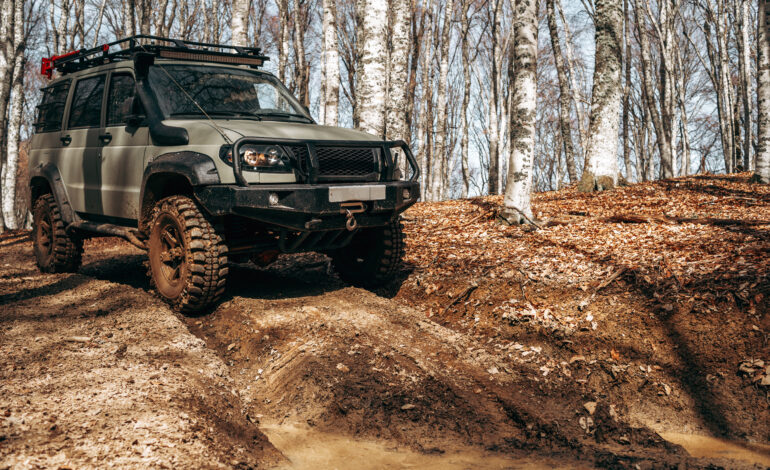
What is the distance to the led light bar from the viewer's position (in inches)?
238

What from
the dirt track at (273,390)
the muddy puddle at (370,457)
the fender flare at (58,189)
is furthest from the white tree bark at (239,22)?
the muddy puddle at (370,457)

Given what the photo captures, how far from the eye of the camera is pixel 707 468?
318 cm

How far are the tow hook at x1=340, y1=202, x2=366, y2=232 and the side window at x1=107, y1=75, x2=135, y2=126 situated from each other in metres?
2.61

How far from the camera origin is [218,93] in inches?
236

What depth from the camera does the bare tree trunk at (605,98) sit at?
11.8 m

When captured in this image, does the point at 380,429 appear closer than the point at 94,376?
Yes

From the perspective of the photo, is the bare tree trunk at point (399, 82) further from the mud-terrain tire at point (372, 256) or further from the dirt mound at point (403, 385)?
the dirt mound at point (403, 385)

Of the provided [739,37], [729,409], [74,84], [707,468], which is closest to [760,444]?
[729,409]

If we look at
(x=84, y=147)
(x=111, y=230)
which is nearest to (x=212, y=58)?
(x=84, y=147)

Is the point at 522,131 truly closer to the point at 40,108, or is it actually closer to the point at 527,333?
the point at 527,333

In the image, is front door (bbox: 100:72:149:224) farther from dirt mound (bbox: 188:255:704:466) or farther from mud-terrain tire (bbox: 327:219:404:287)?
mud-terrain tire (bbox: 327:219:404:287)

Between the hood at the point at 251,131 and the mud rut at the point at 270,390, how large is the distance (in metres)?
1.60

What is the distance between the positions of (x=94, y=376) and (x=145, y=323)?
136 cm

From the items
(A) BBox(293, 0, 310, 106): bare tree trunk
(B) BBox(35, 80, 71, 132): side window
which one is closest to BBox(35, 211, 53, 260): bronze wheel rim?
(B) BBox(35, 80, 71, 132): side window
